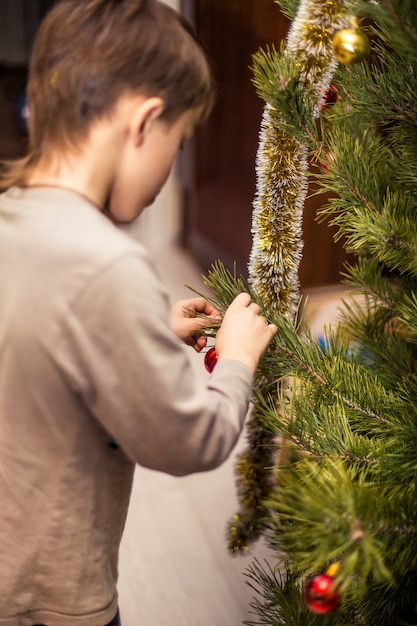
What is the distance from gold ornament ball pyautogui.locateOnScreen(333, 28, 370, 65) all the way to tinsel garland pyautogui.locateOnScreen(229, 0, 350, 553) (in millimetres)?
57

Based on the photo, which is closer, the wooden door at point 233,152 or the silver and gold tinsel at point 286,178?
the silver and gold tinsel at point 286,178

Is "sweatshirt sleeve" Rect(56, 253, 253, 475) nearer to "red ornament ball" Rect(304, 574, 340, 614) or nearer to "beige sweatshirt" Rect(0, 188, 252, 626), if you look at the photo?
"beige sweatshirt" Rect(0, 188, 252, 626)

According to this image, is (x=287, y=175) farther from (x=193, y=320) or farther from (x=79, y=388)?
(x=79, y=388)

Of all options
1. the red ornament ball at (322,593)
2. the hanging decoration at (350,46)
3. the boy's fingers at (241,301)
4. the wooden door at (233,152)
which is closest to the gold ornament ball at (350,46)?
the hanging decoration at (350,46)

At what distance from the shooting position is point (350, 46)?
1.99 ft

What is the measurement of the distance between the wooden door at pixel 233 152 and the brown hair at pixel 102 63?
1027mm

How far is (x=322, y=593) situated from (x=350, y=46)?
0.45 m

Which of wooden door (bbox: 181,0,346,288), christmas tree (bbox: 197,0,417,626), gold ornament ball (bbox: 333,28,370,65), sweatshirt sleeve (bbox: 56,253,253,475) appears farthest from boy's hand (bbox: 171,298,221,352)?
wooden door (bbox: 181,0,346,288)

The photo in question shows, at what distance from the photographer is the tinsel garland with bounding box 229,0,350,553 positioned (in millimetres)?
679

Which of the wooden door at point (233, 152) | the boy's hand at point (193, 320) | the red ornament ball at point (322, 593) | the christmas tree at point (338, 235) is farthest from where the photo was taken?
the wooden door at point (233, 152)

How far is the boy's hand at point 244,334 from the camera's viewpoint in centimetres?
67

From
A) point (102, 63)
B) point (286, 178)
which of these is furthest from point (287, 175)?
point (102, 63)

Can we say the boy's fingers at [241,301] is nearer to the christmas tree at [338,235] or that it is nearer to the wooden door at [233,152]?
the christmas tree at [338,235]

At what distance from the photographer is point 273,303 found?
776 millimetres
